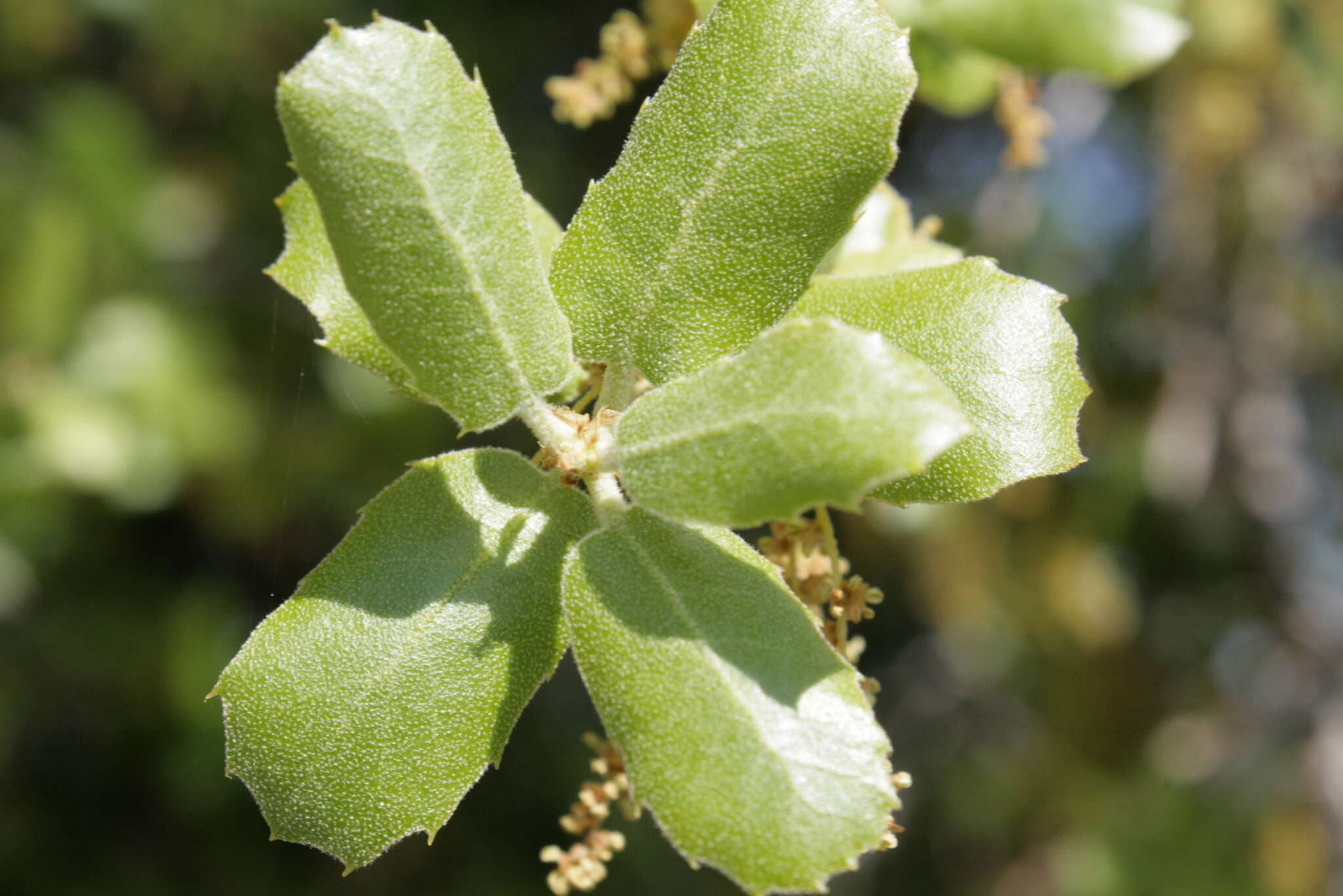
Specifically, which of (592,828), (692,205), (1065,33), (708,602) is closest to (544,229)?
(692,205)

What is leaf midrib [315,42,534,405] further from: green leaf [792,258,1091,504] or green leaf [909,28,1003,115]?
green leaf [909,28,1003,115]

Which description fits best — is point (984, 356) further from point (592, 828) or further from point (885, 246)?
point (592, 828)

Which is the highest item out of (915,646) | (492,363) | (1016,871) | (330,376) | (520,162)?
(492,363)

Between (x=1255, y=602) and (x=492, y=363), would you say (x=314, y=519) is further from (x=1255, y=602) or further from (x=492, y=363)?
(x=1255, y=602)

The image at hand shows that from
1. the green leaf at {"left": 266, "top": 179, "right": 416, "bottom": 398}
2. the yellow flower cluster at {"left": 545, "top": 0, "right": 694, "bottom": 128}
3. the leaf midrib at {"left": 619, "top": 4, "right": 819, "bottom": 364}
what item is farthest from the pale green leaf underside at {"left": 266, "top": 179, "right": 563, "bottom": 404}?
the yellow flower cluster at {"left": 545, "top": 0, "right": 694, "bottom": 128}

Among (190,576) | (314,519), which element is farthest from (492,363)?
(190,576)

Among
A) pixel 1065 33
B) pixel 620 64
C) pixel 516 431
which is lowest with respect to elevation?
pixel 516 431
